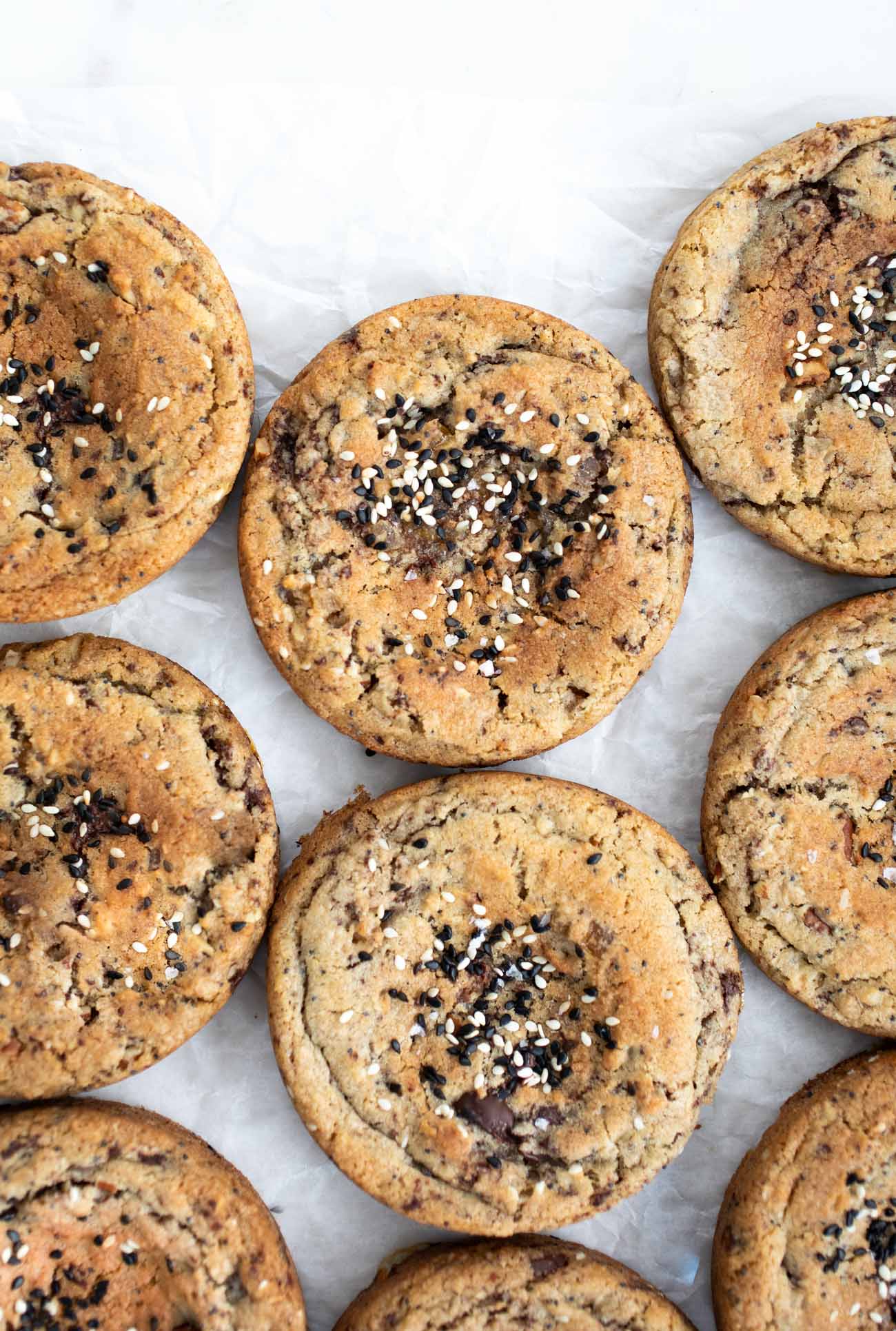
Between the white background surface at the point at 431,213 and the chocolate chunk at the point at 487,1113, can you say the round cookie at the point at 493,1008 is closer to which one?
the chocolate chunk at the point at 487,1113

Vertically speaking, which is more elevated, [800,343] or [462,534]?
[800,343]

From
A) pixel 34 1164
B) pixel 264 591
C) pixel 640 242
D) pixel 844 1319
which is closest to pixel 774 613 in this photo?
pixel 640 242

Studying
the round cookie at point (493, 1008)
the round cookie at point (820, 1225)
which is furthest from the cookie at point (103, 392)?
the round cookie at point (820, 1225)

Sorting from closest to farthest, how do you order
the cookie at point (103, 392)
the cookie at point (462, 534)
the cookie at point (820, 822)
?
1. the cookie at point (103, 392)
2. the cookie at point (462, 534)
3. the cookie at point (820, 822)

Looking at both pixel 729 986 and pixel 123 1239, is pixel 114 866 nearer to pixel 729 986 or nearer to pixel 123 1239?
pixel 123 1239

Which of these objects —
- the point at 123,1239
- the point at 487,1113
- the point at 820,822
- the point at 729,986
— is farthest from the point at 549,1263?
the point at 820,822

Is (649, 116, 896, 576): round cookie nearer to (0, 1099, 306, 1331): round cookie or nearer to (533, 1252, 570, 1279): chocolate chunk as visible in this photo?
(533, 1252, 570, 1279): chocolate chunk
